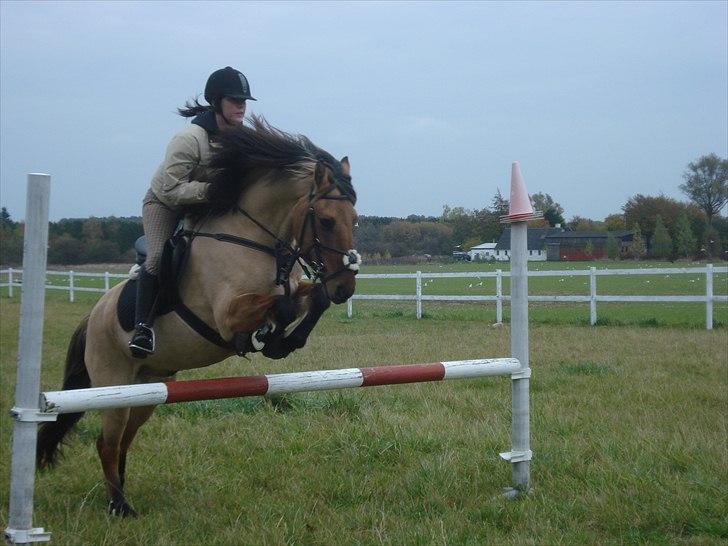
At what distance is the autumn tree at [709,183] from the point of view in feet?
165

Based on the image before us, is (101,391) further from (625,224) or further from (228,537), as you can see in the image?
(625,224)

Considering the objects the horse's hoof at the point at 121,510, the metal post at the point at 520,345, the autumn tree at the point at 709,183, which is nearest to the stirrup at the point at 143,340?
the horse's hoof at the point at 121,510

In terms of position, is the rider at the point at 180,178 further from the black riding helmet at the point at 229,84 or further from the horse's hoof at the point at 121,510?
the horse's hoof at the point at 121,510

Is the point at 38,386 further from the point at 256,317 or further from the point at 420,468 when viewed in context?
the point at 420,468

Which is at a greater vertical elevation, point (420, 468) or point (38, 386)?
point (38, 386)

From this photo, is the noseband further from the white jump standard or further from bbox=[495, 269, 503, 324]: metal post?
bbox=[495, 269, 503, 324]: metal post

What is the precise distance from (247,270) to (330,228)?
54 centimetres

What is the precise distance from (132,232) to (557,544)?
1758 cm

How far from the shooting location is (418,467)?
191 inches

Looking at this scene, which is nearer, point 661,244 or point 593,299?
point 593,299

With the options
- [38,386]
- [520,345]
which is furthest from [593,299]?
[38,386]

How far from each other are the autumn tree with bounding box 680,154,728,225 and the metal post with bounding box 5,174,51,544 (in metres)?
49.1

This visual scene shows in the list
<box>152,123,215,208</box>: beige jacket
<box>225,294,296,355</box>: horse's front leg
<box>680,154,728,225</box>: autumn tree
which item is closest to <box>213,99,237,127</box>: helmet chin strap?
<box>152,123,215,208</box>: beige jacket

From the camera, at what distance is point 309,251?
13.1 feet
